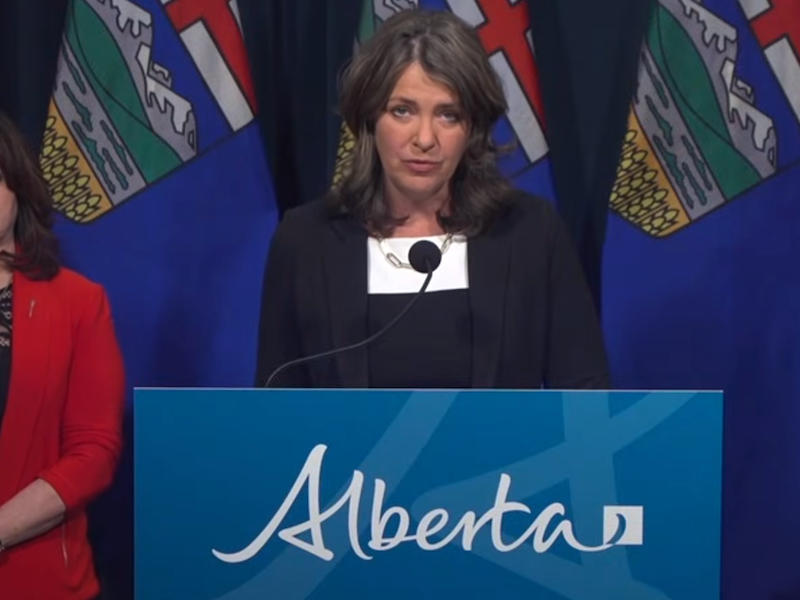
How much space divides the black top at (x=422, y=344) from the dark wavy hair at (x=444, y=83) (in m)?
0.12

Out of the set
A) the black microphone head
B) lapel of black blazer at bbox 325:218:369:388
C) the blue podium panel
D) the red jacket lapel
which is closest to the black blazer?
lapel of black blazer at bbox 325:218:369:388

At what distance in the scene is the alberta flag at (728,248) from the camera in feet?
8.68

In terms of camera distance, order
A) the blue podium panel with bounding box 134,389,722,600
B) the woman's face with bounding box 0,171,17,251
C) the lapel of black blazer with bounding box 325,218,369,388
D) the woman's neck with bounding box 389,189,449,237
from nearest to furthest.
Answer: the blue podium panel with bounding box 134,389,722,600
the lapel of black blazer with bounding box 325,218,369,388
the woman's neck with bounding box 389,189,449,237
the woman's face with bounding box 0,171,17,251

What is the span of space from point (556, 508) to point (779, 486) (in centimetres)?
164

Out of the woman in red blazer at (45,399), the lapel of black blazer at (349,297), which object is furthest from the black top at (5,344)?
the lapel of black blazer at (349,297)

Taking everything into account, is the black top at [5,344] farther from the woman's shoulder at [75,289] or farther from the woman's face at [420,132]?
the woman's face at [420,132]

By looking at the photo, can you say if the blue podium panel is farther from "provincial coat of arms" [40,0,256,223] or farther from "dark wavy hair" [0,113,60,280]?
"provincial coat of arms" [40,0,256,223]

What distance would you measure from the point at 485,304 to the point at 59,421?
689 mm

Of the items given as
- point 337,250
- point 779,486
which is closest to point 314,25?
point 337,250

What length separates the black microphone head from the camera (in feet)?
5.13

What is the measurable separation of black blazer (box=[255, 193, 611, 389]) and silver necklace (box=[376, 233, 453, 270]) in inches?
1.0

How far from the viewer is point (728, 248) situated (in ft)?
8.95

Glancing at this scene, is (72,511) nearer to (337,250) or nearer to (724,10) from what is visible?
(337,250)

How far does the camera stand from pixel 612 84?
2.68 m
